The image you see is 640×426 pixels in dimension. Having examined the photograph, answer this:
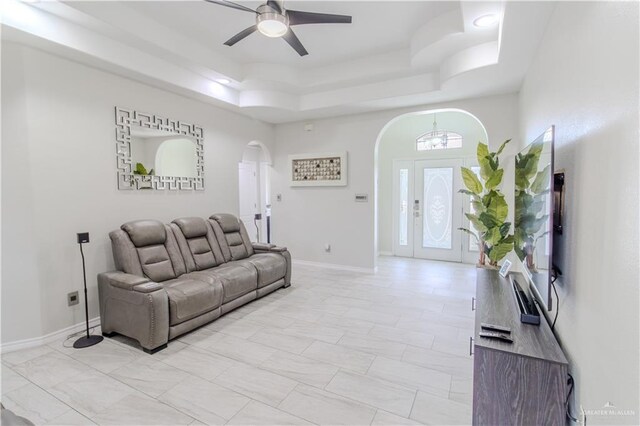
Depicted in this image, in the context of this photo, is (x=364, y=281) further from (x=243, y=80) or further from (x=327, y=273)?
(x=243, y=80)

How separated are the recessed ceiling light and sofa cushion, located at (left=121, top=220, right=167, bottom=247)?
389 cm

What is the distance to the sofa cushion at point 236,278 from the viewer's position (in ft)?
11.1

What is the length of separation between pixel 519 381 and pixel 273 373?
5.47 ft

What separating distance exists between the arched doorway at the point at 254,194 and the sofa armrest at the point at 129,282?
3.90 metres

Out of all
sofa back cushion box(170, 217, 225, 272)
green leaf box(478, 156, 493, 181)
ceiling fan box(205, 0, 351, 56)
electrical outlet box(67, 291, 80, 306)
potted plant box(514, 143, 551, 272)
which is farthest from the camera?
sofa back cushion box(170, 217, 225, 272)

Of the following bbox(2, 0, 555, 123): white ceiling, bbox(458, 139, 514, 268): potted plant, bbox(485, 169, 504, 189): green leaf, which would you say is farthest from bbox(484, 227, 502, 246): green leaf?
bbox(2, 0, 555, 123): white ceiling

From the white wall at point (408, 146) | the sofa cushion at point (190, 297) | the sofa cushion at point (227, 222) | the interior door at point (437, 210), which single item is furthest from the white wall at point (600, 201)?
the interior door at point (437, 210)

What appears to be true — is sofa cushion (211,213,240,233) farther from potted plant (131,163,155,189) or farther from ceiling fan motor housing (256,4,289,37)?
ceiling fan motor housing (256,4,289,37)

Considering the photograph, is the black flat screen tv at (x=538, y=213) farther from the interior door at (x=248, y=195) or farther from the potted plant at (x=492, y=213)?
the interior door at (x=248, y=195)

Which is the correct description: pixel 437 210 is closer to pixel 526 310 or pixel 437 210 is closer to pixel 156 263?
pixel 526 310

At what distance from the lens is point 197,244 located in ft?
12.9

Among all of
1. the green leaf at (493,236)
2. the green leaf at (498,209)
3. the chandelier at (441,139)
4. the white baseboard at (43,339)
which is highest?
the chandelier at (441,139)

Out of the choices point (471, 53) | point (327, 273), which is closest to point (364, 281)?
point (327, 273)

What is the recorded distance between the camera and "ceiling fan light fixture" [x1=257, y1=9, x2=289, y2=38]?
2.40 metres
